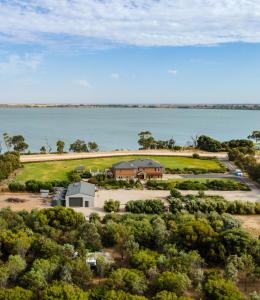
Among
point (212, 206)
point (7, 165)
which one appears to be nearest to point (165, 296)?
point (212, 206)

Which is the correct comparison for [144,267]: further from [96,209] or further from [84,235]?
[96,209]

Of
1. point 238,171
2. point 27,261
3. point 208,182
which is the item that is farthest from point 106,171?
point 27,261

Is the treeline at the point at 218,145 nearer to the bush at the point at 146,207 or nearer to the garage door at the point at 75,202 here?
the bush at the point at 146,207

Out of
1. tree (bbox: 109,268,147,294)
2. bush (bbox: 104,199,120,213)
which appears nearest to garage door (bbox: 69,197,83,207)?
bush (bbox: 104,199,120,213)

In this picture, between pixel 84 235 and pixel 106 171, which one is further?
pixel 106 171

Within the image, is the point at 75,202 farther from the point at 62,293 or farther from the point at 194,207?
the point at 62,293
